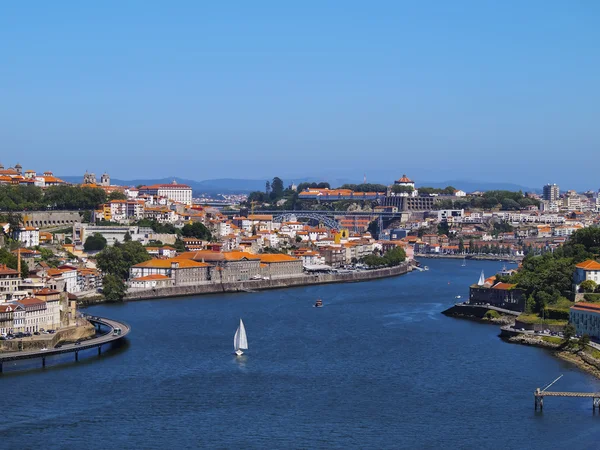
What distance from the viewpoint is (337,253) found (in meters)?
40.8

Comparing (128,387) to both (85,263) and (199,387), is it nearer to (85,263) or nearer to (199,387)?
(199,387)

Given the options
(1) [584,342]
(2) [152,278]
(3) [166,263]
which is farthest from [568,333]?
(3) [166,263]

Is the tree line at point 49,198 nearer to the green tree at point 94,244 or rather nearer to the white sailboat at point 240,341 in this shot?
the green tree at point 94,244

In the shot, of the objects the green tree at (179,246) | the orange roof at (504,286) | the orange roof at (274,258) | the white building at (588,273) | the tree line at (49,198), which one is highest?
the tree line at (49,198)

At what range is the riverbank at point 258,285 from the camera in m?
27.4

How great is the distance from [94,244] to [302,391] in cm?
1908

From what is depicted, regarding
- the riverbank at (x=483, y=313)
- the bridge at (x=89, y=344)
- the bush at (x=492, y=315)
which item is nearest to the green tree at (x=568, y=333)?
the riverbank at (x=483, y=313)

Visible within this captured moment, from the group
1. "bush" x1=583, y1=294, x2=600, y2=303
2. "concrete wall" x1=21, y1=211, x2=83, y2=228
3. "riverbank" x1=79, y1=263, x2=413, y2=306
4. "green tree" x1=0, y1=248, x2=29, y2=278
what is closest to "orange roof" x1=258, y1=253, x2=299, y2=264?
"riverbank" x1=79, y1=263, x2=413, y2=306

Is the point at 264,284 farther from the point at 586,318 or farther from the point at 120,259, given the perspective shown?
the point at 586,318

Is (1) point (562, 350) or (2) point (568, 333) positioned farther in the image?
(2) point (568, 333)

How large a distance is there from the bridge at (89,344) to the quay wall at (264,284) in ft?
20.3

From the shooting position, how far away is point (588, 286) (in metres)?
22.3

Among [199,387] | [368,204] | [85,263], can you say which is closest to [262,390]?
[199,387]

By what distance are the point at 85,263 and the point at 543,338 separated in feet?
48.0
